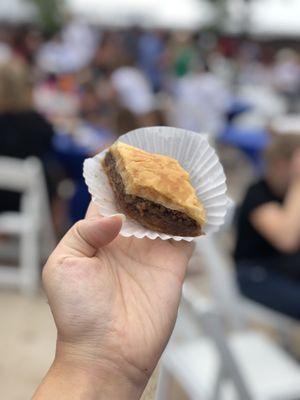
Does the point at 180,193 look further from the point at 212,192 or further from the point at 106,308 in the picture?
the point at 106,308

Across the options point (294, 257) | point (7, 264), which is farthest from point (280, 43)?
point (294, 257)

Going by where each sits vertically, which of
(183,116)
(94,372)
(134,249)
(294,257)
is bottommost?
(183,116)

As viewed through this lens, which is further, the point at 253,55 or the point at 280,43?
the point at 280,43

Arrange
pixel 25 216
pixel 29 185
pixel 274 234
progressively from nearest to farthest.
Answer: pixel 274 234
pixel 29 185
pixel 25 216

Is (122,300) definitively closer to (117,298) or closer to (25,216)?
(117,298)

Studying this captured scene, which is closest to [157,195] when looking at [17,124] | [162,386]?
[162,386]

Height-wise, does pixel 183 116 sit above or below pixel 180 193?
below

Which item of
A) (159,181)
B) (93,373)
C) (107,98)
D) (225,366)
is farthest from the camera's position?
(107,98)

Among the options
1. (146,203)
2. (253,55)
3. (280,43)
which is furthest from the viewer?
(280,43)
